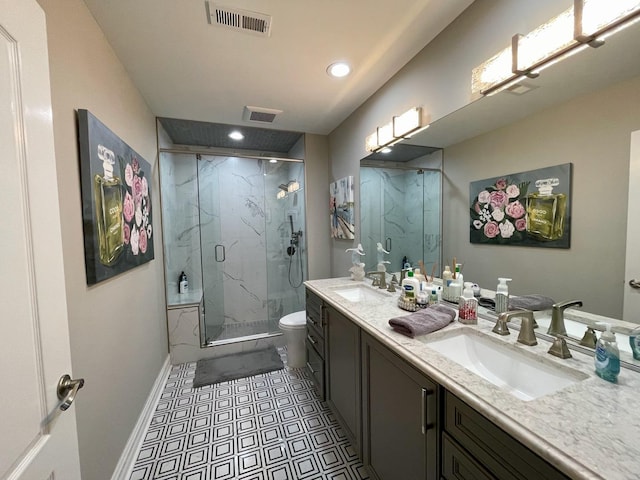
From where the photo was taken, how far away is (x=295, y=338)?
8.57 feet

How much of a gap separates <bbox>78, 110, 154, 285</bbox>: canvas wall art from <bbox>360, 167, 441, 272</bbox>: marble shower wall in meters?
1.81

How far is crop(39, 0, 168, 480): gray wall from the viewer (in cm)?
108

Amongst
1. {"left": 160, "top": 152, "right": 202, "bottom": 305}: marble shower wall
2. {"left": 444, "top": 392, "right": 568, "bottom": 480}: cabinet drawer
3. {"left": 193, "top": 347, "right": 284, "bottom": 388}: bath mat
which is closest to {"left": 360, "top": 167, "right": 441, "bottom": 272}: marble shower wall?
{"left": 444, "top": 392, "right": 568, "bottom": 480}: cabinet drawer

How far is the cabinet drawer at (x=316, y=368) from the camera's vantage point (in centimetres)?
201

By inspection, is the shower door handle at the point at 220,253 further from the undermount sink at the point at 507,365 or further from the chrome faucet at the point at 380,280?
the undermount sink at the point at 507,365

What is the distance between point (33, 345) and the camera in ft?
2.18

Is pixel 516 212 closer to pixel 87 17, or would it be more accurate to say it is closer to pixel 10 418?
pixel 10 418

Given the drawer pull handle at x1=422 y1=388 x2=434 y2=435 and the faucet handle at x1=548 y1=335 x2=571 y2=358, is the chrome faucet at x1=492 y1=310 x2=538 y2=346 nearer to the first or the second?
the faucet handle at x1=548 y1=335 x2=571 y2=358

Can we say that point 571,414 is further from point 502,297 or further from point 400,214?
point 400,214

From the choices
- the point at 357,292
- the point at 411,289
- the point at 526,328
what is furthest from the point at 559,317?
the point at 357,292

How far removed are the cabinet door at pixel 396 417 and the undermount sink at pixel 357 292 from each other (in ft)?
2.36

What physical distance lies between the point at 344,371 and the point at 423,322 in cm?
68

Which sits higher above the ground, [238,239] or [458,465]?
[238,239]

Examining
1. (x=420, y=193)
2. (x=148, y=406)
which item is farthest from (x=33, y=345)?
(x=420, y=193)
